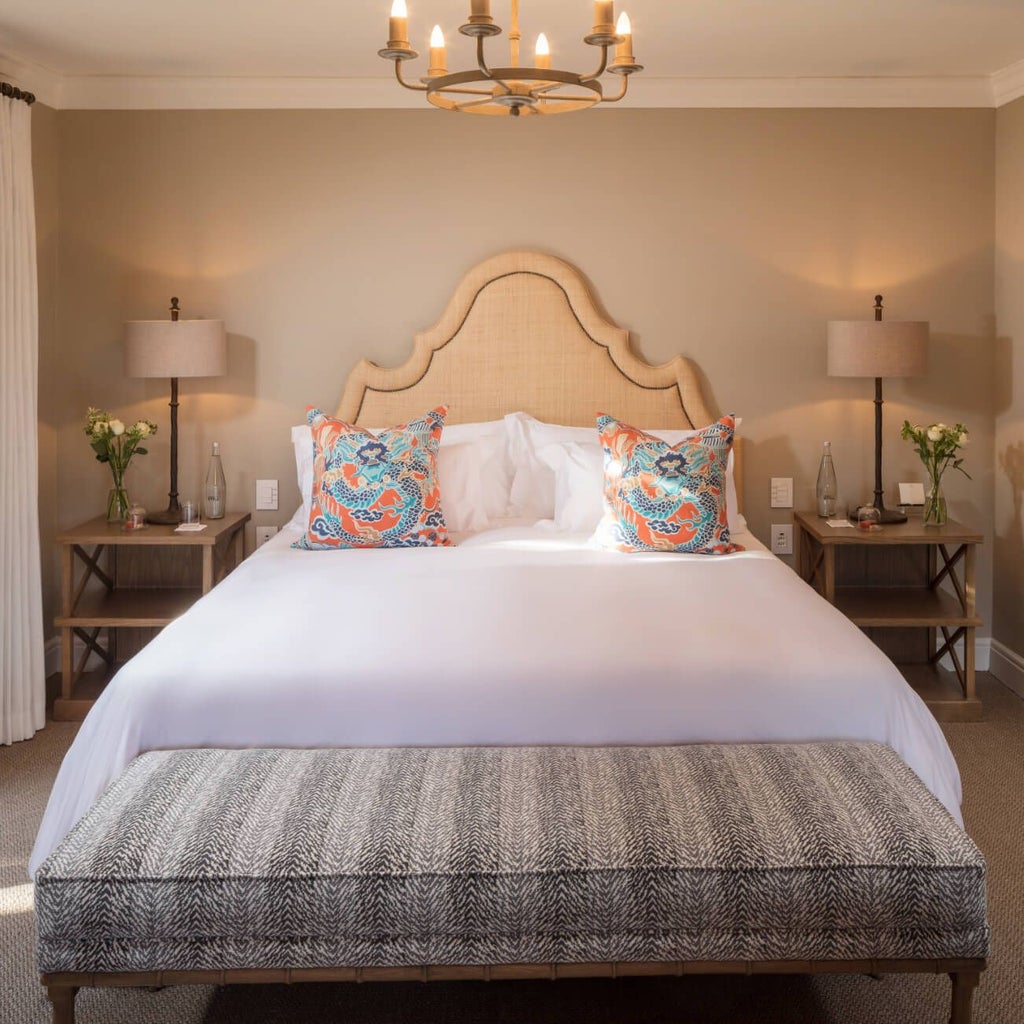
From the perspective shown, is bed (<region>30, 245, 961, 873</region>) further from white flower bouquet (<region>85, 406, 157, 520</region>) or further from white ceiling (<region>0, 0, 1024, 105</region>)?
white ceiling (<region>0, 0, 1024, 105</region>)

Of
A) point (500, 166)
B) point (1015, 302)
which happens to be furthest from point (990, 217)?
point (500, 166)

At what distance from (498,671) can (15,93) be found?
2.69m

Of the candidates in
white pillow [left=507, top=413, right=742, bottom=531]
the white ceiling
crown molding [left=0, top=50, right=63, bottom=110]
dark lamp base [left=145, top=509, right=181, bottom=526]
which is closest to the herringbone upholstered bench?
white pillow [left=507, top=413, right=742, bottom=531]

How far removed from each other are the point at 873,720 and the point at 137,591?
2.97 meters

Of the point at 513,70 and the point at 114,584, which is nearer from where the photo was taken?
the point at 513,70

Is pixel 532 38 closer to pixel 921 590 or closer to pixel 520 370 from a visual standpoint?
pixel 520 370

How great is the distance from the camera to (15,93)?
12.4 feet

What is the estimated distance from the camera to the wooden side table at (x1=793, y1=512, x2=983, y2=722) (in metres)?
4.02

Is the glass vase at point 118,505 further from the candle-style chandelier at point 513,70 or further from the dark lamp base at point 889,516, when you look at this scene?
the dark lamp base at point 889,516

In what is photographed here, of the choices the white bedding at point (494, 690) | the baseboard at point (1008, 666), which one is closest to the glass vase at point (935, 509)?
the baseboard at point (1008, 666)

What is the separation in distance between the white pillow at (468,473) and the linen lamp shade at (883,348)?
1.28 metres

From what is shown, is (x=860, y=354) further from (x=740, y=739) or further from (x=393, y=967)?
(x=393, y=967)

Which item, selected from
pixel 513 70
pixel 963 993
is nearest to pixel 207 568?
pixel 513 70

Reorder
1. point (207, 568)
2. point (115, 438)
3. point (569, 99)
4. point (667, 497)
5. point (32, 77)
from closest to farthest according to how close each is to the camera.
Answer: point (569, 99) → point (667, 497) → point (207, 568) → point (32, 77) → point (115, 438)
